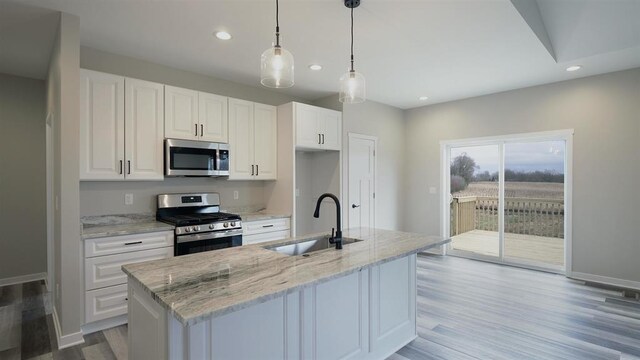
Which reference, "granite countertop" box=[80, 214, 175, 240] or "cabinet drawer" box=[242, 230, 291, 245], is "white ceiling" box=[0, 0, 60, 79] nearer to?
"granite countertop" box=[80, 214, 175, 240]

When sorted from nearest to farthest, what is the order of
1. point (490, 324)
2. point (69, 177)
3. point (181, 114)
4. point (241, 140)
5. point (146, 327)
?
point (146, 327) < point (69, 177) < point (490, 324) < point (181, 114) < point (241, 140)

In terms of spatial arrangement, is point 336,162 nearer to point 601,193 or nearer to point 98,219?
point 98,219

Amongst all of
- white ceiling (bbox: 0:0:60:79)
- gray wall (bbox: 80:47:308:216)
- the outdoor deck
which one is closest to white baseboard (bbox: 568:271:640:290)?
the outdoor deck

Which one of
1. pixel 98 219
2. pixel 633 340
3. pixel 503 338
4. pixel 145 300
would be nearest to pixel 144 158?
pixel 98 219

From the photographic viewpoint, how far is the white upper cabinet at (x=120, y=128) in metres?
3.02

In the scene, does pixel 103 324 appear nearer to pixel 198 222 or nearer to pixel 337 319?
pixel 198 222

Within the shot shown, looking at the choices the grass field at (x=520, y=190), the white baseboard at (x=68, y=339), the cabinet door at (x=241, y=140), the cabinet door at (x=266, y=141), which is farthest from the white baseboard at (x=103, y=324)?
the grass field at (x=520, y=190)

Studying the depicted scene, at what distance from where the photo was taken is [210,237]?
3410mm

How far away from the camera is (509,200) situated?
508cm

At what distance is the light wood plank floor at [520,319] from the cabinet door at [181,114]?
305 cm

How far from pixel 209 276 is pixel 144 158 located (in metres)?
2.32

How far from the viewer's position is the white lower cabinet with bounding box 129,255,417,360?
4.83 ft

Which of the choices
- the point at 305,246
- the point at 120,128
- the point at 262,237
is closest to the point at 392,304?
the point at 305,246

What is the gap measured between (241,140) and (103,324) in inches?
94.1
